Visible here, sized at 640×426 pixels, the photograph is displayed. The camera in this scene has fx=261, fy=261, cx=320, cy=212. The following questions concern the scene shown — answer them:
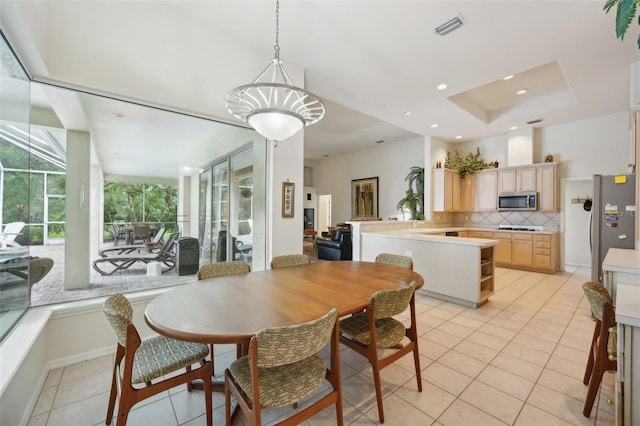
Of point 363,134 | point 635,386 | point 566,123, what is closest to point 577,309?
point 635,386

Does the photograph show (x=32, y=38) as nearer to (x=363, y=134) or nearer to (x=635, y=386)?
(x=635, y=386)

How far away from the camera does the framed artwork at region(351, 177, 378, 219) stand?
26.8 ft

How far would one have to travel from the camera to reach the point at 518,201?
5793 mm

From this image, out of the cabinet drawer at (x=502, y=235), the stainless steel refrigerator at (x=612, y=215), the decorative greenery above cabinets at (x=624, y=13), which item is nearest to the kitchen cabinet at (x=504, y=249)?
the cabinet drawer at (x=502, y=235)

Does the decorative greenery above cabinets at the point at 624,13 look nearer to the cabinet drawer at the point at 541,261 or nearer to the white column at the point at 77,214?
the white column at the point at 77,214

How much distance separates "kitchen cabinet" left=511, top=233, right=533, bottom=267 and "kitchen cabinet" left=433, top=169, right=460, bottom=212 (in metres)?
1.42

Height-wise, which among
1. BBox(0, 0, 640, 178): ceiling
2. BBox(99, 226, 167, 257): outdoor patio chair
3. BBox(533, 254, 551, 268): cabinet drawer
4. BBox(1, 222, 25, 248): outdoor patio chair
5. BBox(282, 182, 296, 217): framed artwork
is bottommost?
BBox(533, 254, 551, 268): cabinet drawer

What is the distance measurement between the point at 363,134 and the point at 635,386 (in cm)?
648

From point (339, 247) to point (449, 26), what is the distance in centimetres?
438

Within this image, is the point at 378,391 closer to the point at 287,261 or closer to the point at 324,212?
the point at 287,261

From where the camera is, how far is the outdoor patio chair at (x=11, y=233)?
6.06 ft

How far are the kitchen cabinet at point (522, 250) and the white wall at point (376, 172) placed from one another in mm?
2804

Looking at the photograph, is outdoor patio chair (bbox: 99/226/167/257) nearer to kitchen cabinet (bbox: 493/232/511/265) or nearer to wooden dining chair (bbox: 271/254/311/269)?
wooden dining chair (bbox: 271/254/311/269)

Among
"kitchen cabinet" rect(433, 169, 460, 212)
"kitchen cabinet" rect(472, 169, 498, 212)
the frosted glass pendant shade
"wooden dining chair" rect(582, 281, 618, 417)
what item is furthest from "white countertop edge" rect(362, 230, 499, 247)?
the frosted glass pendant shade
